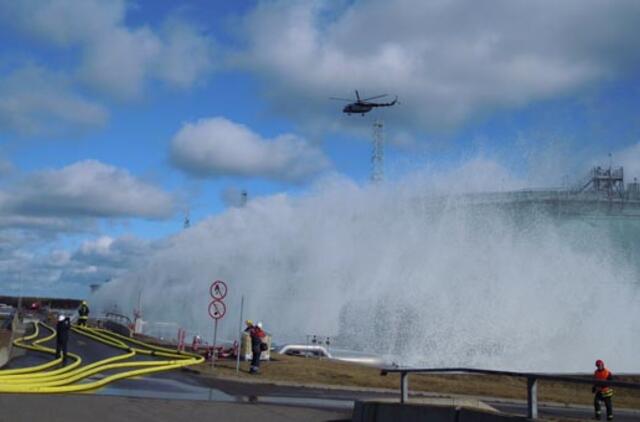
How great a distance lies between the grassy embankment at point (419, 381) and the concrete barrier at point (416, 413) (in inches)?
346

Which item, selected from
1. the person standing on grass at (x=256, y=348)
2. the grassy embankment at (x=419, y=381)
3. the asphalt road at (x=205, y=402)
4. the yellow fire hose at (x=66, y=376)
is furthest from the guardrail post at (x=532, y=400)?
the person standing on grass at (x=256, y=348)

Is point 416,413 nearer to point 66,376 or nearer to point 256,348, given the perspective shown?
point 66,376

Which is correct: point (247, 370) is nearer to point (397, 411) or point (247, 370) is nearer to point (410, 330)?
point (397, 411)

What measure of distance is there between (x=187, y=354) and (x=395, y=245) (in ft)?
71.9

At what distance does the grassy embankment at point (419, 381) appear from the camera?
68.1ft

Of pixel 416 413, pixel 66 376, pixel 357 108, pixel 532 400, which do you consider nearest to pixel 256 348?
pixel 66 376

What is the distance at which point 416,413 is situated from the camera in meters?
10.3

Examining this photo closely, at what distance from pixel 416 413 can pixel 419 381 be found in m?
12.8

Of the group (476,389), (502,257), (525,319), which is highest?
(502,257)

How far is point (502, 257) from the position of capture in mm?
43000

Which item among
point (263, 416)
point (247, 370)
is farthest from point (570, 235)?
point (263, 416)

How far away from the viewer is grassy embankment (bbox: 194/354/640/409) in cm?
2075

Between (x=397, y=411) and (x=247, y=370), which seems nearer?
(x=397, y=411)

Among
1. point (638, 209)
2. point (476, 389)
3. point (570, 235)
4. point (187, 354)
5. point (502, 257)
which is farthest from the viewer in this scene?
point (638, 209)
